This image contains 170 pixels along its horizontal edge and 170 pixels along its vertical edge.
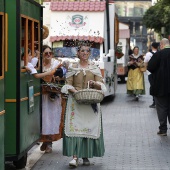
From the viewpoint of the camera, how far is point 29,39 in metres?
9.57

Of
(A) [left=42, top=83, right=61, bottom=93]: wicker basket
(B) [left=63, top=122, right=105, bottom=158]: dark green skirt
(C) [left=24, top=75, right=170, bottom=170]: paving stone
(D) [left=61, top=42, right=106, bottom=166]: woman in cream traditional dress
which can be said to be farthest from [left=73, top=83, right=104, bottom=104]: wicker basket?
(A) [left=42, top=83, right=61, bottom=93]: wicker basket

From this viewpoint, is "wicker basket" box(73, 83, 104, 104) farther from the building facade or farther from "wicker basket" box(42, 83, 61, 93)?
the building facade

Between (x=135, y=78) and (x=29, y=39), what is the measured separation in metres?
13.5

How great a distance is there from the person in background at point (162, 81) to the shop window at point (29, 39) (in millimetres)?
3725

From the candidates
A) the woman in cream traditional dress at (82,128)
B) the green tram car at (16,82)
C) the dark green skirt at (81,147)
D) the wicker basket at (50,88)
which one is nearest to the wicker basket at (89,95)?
the woman in cream traditional dress at (82,128)

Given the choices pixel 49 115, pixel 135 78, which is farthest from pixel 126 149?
pixel 135 78

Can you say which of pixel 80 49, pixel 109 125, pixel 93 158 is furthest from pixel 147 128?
pixel 80 49

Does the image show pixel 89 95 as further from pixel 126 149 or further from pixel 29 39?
pixel 126 149

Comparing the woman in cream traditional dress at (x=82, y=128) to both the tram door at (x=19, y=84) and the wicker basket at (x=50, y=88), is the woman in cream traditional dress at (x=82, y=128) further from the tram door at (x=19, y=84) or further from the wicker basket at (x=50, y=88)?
the wicker basket at (x=50, y=88)

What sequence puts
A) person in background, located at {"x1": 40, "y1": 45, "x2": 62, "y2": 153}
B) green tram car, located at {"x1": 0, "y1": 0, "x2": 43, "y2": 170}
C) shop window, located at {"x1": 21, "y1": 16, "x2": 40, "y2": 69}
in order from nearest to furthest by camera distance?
green tram car, located at {"x1": 0, "y1": 0, "x2": 43, "y2": 170} → shop window, located at {"x1": 21, "y1": 16, "x2": 40, "y2": 69} → person in background, located at {"x1": 40, "y1": 45, "x2": 62, "y2": 153}

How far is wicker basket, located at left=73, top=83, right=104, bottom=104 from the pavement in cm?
99

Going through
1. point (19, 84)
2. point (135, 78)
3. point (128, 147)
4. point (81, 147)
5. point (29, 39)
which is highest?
point (29, 39)

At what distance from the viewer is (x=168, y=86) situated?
43.5ft

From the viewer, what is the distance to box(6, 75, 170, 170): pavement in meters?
10.0
